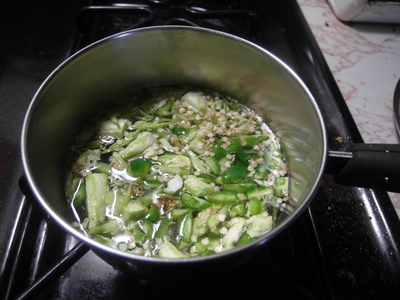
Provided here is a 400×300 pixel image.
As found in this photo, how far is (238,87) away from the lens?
0.97 meters

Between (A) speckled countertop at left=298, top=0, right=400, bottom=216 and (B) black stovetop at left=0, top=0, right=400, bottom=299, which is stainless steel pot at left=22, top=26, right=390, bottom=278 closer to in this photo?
(B) black stovetop at left=0, top=0, right=400, bottom=299

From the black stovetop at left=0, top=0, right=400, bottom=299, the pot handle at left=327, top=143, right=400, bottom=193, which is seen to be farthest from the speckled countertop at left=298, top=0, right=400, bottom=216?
the pot handle at left=327, top=143, right=400, bottom=193

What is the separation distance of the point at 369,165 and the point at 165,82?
25.3 inches

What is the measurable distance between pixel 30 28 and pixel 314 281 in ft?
3.78

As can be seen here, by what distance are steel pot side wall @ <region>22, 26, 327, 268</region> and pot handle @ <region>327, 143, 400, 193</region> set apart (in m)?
0.04

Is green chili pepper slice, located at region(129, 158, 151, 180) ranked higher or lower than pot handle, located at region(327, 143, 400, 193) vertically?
lower

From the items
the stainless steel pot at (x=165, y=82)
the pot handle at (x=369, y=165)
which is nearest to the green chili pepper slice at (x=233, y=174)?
the stainless steel pot at (x=165, y=82)

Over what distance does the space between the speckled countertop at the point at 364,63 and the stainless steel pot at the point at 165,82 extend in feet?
1.09

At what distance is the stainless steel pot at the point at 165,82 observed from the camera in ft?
2.20

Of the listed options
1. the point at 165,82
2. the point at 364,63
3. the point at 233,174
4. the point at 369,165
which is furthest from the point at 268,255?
the point at 364,63

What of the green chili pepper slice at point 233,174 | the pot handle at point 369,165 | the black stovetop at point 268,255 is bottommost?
the black stovetop at point 268,255

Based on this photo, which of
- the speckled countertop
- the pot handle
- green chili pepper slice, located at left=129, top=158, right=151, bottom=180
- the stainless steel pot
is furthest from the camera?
the speckled countertop

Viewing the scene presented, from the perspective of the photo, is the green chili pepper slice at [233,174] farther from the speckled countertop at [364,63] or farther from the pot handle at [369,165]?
the speckled countertop at [364,63]

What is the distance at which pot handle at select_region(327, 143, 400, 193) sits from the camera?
1.82 feet
